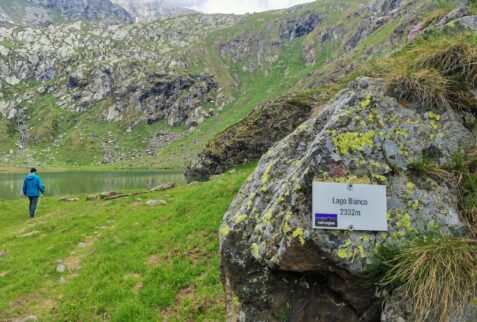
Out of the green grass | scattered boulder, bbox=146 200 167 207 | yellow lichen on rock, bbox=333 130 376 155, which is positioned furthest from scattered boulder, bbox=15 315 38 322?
scattered boulder, bbox=146 200 167 207

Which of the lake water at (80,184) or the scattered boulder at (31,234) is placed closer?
the scattered boulder at (31,234)

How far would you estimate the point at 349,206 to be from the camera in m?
5.96

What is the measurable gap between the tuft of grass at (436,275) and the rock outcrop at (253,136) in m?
29.2

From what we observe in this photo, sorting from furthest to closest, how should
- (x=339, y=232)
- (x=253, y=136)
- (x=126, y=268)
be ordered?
(x=253, y=136) → (x=126, y=268) → (x=339, y=232)

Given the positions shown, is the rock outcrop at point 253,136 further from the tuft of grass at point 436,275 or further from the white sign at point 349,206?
the tuft of grass at point 436,275

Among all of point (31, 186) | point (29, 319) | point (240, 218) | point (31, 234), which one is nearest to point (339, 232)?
point (240, 218)

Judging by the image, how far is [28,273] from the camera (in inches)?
579

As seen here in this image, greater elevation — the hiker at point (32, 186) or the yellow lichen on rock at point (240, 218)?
the yellow lichen on rock at point (240, 218)

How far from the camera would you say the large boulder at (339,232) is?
19.1ft

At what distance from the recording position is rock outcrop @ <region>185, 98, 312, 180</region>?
3659 centimetres

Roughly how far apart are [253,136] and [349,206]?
34817 mm

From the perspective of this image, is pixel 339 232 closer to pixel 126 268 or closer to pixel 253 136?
pixel 126 268

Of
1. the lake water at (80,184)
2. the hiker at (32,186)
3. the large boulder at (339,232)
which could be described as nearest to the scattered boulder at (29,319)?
the large boulder at (339,232)

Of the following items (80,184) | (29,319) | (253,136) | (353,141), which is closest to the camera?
(353,141)
